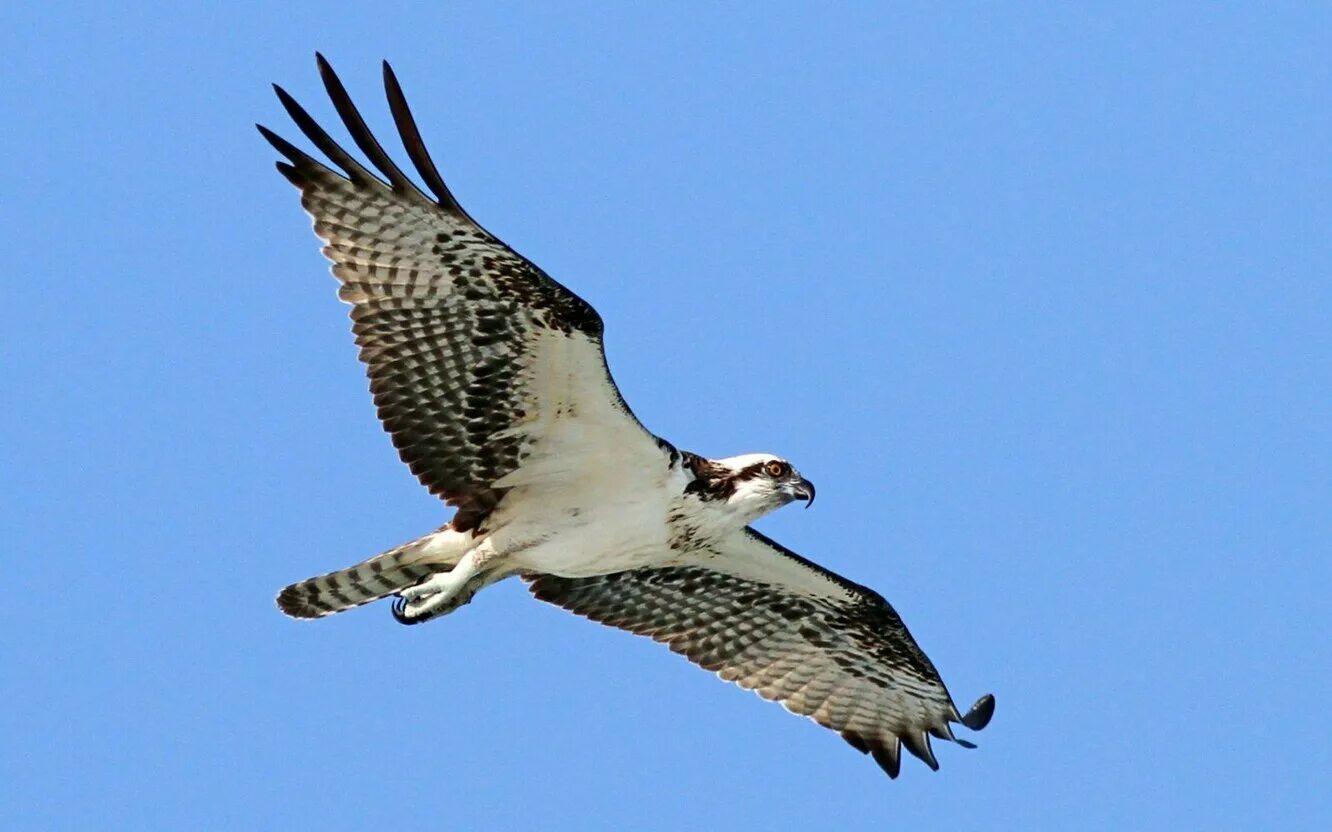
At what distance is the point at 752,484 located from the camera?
12.5m

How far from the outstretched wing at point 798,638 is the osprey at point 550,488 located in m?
0.02

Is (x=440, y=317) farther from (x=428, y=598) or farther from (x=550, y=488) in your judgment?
(x=428, y=598)

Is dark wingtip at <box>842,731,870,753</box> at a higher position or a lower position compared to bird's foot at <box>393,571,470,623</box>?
lower

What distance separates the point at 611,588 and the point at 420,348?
9.17 feet

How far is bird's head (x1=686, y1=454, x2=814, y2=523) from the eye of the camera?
12.5m

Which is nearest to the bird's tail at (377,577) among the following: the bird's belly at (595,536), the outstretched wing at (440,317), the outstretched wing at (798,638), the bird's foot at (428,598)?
the bird's foot at (428,598)

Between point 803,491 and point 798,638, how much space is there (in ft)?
7.01

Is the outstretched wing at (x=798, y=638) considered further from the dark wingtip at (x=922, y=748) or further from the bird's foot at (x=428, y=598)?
the bird's foot at (x=428, y=598)

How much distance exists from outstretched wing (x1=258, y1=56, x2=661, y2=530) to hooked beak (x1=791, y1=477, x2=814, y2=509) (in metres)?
0.89

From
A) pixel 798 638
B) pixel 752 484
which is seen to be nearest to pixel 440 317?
pixel 752 484

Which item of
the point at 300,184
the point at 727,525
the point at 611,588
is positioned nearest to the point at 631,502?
the point at 727,525

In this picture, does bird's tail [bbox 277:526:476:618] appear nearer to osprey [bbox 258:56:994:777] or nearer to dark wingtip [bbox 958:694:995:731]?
osprey [bbox 258:56:994:777]

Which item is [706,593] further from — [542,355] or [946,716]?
[542,355]

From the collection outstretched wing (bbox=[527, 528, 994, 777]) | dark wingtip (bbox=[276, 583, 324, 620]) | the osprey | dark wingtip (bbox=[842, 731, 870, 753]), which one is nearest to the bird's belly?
the osprey
